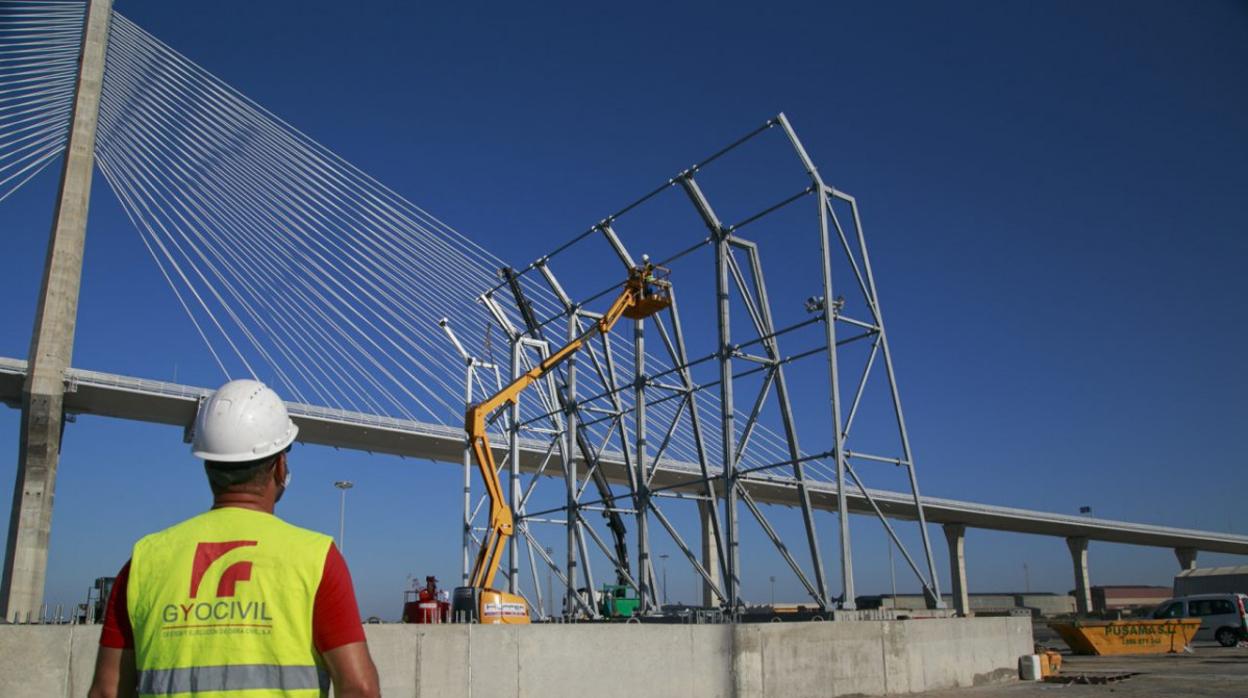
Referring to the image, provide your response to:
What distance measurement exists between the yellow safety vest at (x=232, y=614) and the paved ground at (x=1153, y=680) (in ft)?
52.1

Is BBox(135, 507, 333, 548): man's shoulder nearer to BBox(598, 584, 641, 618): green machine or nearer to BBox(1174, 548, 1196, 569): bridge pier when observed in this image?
BBox(598, 584, 641, 618): green machine

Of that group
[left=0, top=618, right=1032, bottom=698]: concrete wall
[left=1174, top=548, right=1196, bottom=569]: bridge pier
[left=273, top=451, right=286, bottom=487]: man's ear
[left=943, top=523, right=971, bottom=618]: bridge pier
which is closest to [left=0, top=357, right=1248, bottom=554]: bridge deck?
[left=943, top=523, right=971, bottom=618]: bridge pier

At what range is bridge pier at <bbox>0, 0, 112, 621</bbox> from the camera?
2816cm

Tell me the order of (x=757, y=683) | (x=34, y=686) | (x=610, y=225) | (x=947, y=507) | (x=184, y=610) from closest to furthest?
1. (x=184, y=610)
2. (x=34, y=686)
3. (x=757, y=683)
4. (x=610, y=225)
5. (x=947, y=507)

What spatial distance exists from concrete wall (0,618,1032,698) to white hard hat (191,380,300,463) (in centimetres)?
813

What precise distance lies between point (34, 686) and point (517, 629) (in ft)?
17.3

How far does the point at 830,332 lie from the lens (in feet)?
60.5

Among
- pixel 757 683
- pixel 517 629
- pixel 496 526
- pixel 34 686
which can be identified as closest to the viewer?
pixel 34 686

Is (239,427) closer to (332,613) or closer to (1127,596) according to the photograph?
(332,613)

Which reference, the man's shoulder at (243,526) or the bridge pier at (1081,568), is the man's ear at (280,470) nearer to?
the man's shoulder at (243,526)

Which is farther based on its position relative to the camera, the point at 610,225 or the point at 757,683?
the point at 610,225

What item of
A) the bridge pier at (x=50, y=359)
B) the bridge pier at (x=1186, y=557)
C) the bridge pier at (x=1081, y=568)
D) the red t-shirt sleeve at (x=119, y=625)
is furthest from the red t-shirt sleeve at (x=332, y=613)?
the bridge pier at (x=1186, y=557)

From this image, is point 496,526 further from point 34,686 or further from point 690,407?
point 34,686

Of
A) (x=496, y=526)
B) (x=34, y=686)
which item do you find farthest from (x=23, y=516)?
(x=34, y=686)
